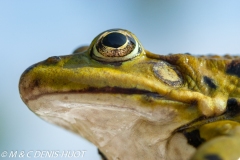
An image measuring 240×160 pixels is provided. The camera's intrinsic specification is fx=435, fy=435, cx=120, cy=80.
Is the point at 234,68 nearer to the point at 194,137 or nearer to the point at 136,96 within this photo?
the point at 194,137

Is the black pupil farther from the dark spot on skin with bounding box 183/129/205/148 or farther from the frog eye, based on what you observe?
the dark spot on skin with bounding box 183/129/205/148

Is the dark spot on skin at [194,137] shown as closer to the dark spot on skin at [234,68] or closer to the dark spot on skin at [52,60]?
the dark spot on skin at [234,68]

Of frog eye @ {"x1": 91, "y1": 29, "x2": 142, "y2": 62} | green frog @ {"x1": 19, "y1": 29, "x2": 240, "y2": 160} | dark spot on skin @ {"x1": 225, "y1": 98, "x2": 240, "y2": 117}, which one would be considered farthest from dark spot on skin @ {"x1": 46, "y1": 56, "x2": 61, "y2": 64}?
dark spot on skin @ {"x1": 225, "y1": 98, "x2": 240, "y2": 117}

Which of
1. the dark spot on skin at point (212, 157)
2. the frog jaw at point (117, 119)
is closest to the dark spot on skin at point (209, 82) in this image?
the frog jaw at point (117, 119)

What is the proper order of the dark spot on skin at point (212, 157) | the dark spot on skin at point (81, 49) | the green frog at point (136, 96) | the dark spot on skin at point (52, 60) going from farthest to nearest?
1. the dark spot on skin at point (81, 49)
2. the dark spot on skin at point (52, 60)
3. the green frog at point (136, 96)
4. the dark spot on skin at point (212, 157)

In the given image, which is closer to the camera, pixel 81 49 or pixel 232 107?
pixel 232 107

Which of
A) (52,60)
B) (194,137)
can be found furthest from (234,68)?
(52,60)

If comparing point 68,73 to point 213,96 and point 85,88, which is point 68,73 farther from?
point 213,96
